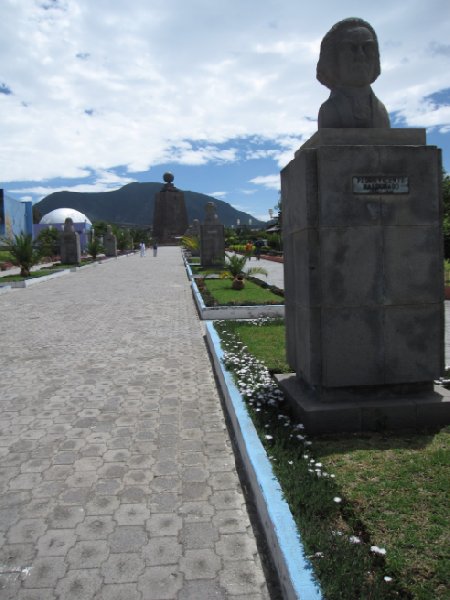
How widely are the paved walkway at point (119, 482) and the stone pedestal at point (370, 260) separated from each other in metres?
1.14

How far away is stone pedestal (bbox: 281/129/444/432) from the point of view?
11.8ft

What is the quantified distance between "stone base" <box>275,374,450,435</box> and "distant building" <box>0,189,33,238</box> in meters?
42.5

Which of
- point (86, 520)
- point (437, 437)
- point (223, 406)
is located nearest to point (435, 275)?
point (437, 437)

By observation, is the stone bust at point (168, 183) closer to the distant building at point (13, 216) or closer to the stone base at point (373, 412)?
the distant building at point (13, 216)

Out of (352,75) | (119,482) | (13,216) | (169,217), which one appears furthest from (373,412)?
(169,217)

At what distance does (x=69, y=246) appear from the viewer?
2794 cm

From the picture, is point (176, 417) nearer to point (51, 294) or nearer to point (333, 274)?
point (333, 274)

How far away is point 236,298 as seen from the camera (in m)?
11.3

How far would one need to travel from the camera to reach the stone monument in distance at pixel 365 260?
3.59 metres

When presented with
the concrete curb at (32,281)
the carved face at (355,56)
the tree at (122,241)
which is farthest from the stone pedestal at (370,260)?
the tree at (122,241)

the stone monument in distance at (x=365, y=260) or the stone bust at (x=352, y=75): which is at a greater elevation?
the stone bust at (x=352, y=75)

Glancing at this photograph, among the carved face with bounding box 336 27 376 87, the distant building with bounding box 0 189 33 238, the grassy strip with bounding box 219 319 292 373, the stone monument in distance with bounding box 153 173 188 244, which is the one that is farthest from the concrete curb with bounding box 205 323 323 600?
the stone monument in distance with bounding box 153 173 188 244

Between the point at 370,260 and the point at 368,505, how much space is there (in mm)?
1731

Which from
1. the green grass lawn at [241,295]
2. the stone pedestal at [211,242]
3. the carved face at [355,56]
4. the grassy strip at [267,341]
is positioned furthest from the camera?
the stone pedestal at [211,242]
